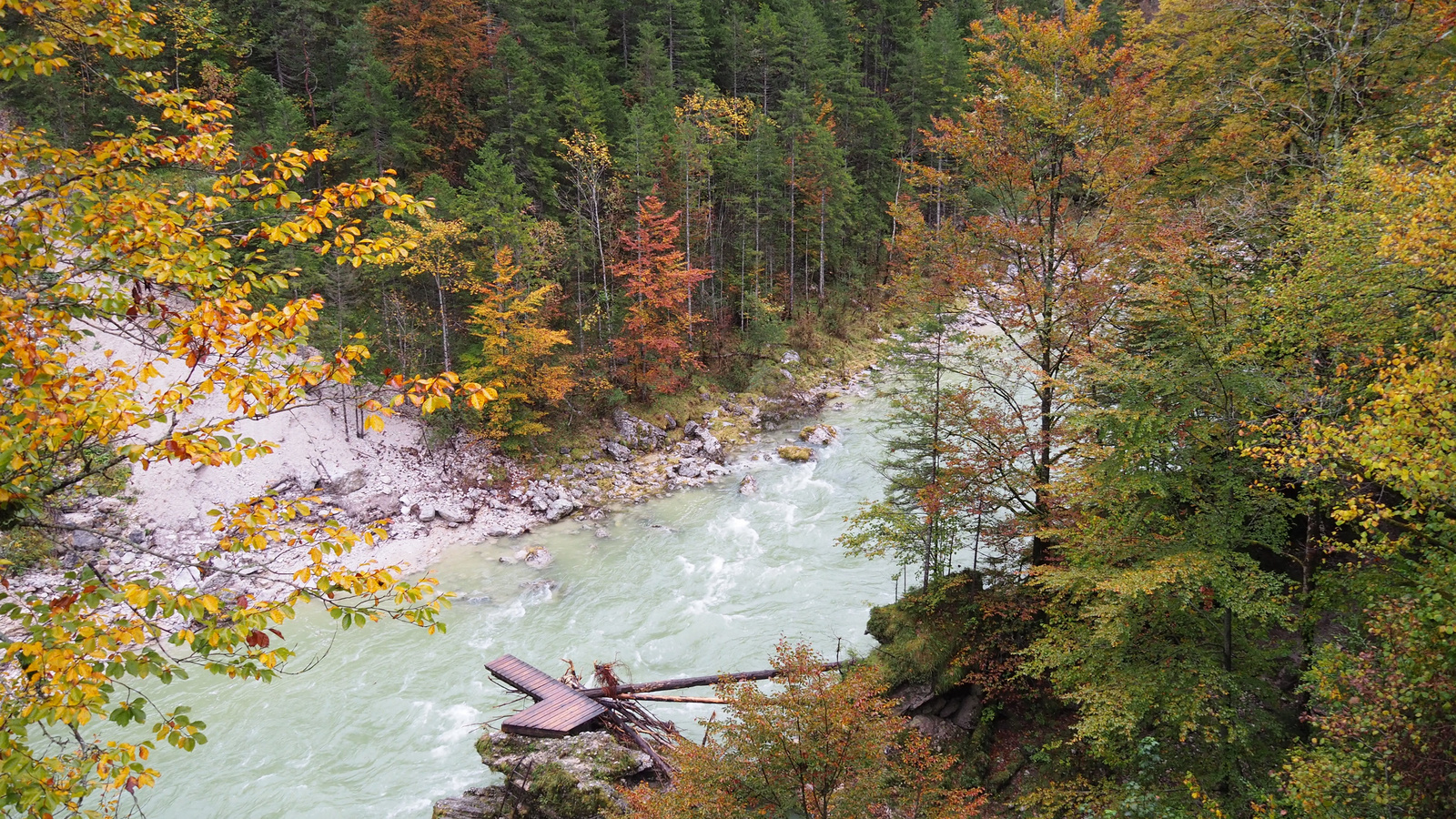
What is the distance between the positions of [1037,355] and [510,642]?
1135cm

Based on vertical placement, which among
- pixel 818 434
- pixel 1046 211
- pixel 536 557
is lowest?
pixel 536 557

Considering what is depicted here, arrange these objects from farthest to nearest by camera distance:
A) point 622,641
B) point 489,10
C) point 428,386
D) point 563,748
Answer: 1. point 489,10
2. point 622,641
3. point 563,748
4. point 428,386

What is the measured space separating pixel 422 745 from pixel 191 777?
3300 mm

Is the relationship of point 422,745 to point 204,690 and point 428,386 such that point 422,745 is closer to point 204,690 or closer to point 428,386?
point 204,690

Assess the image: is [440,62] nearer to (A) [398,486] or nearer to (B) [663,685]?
(A) [398,486]

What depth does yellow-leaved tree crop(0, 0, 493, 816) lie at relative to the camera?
2893 millimetres

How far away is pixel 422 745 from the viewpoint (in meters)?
11.2

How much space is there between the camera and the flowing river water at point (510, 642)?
34.3 ft

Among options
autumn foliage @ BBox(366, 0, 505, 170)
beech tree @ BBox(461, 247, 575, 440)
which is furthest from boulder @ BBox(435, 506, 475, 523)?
autumn foliage @ BBox(366, 0, 505, 170)

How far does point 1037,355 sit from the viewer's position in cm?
1206

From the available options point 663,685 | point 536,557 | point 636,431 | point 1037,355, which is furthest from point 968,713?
point 636,431

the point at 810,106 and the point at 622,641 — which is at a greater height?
the point at 810,106

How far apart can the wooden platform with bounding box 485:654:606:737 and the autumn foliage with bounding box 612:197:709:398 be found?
13.9 meters

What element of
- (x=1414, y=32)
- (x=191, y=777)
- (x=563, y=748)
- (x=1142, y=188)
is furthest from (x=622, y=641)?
(x=1414, y=32)
